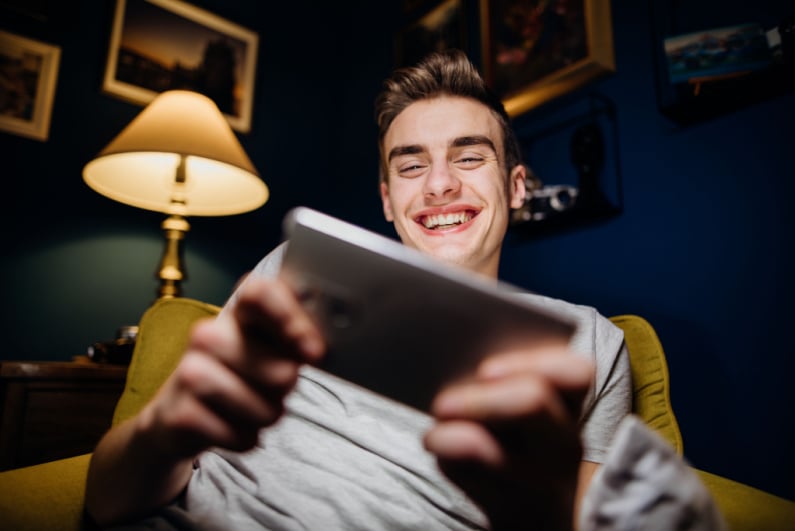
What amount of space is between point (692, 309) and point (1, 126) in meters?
2.28

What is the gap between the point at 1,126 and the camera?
5.56 feet

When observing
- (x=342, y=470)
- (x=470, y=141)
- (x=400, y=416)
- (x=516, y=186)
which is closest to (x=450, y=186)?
(x=470, y=141)

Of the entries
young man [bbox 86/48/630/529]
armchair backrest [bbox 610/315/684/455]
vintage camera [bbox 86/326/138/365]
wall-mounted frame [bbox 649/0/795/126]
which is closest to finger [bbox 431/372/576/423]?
young man [bbox 86/48/630/529]

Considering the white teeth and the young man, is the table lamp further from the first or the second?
the white teeth

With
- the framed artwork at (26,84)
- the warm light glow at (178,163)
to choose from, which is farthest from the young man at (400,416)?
the framed artwork at (26,84)

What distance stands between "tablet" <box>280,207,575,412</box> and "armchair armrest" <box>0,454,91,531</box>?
57 centimetres

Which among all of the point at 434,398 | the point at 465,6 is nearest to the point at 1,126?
the point at 465,6

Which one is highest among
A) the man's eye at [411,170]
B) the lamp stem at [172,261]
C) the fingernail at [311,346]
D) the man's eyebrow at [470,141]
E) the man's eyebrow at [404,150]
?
the man's eyebrow at [470,141]

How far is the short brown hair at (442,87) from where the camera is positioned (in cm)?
124

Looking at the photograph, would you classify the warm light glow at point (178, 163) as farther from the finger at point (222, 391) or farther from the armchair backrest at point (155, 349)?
the finger at point (222, 391)

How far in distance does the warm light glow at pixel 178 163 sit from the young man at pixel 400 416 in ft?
2.03

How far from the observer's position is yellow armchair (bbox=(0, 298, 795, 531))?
0.67 m

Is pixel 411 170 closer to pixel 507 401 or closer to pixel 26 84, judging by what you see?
pixel 507 401

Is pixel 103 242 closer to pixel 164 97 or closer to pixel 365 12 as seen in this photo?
pixel 164 97
